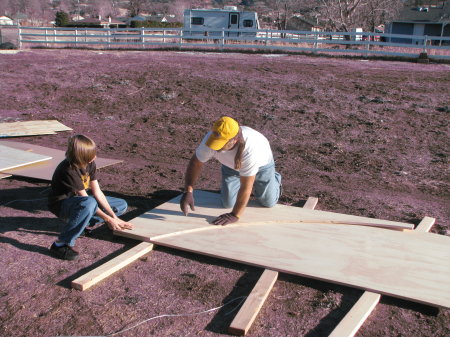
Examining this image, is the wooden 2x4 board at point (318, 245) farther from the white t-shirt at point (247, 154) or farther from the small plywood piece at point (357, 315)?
the white t-shirt at point (247, 154)

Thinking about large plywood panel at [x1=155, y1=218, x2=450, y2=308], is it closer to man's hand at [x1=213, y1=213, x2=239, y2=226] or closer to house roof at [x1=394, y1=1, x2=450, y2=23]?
man's hand at [x1=213, y1=213, x2=239, y2=226]

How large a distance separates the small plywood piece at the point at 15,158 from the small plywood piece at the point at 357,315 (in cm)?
450

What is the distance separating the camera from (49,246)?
417 cm

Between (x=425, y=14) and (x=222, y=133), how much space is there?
44.7m

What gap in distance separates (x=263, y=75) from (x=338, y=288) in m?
9.41

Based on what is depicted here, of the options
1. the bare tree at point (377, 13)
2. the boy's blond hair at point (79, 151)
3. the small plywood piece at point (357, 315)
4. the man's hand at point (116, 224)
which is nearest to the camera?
the small plywood piece at point (357, 315)

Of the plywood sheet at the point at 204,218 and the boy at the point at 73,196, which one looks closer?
the boy at the point at 73,196

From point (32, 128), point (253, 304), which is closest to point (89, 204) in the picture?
point (253, 304)

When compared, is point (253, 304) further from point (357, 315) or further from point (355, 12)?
point (355, 12)

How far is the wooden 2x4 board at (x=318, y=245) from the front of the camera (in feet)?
11.6

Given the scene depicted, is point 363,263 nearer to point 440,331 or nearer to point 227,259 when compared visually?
point 440,331

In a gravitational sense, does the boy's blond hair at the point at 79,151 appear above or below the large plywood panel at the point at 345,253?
above

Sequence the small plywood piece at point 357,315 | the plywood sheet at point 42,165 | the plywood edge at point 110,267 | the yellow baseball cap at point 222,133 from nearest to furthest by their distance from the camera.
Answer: the small plywood piece at point 357,315, the plywood edge at point 110,267, the yellow baseball cap at point 222,133, the plywood sheet at point 42,165

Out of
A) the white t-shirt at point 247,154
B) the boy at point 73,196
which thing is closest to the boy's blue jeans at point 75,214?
the boy at point 73,196
